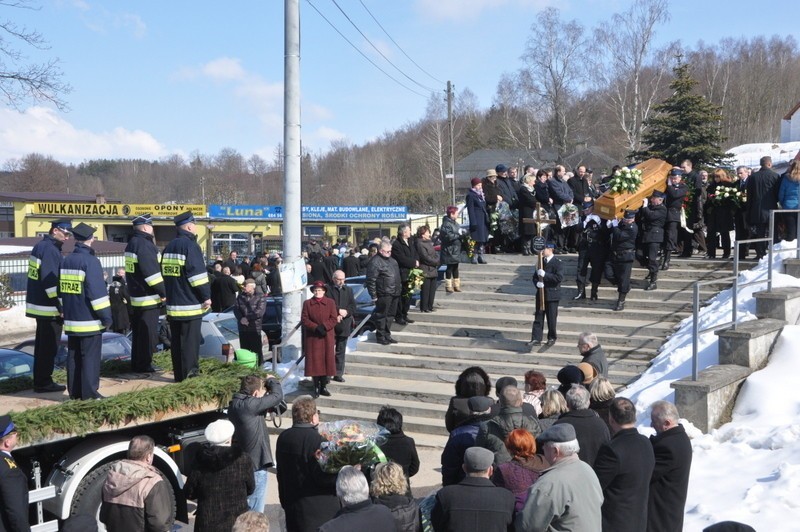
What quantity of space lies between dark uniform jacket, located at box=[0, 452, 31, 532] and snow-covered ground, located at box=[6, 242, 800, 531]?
5722 mm

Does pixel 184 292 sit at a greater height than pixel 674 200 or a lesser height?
lesser

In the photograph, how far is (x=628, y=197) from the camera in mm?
14375

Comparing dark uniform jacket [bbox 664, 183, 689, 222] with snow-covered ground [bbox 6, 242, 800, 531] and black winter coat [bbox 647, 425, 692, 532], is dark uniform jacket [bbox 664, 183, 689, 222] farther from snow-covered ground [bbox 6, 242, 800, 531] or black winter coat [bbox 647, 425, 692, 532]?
black winter coat [bbox 647, 425, 692, 532]

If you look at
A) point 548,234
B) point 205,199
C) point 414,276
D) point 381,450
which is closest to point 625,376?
point 414,276

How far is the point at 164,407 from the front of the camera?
7422mm

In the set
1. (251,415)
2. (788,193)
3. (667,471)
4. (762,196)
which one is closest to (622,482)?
(667,471)

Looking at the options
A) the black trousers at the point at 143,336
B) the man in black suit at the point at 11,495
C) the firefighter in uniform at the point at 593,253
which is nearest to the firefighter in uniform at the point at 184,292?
the black trousers at the point at 143,336

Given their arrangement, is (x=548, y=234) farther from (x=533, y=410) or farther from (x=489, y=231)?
(x=533, y=410)

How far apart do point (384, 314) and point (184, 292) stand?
595 cm

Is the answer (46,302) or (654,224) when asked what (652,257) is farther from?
(46,302)

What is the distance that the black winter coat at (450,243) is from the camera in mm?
15312

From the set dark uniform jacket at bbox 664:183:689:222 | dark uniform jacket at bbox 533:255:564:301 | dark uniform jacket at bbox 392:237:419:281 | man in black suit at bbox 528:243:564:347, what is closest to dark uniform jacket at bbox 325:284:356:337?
dark uniform jacket at bbox 392:237:419:281

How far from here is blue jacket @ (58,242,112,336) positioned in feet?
25.9

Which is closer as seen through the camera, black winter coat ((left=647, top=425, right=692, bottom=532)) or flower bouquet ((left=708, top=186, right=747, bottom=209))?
black winter coat ((left=647, top=425, right=692, bottom=532))
